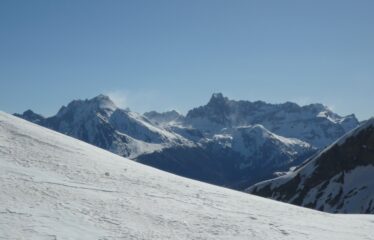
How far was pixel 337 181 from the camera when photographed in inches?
4889

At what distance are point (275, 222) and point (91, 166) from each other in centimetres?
1007

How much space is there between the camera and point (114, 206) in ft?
69.5

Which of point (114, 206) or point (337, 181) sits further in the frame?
point (337, 181)

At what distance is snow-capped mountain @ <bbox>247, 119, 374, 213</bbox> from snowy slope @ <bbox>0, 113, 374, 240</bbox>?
3168 inches

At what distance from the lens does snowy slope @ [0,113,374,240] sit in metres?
18.5

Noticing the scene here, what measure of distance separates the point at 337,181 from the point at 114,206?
111 meters

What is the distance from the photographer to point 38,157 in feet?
85.9

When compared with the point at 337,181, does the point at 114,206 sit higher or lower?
lower

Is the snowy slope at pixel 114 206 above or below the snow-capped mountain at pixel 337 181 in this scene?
below

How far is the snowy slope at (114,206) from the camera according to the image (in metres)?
18.5

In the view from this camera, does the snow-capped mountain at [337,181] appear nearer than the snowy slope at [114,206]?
No

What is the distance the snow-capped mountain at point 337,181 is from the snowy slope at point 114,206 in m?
80.5

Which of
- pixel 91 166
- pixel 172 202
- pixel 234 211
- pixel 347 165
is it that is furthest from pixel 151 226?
pixel 347 165

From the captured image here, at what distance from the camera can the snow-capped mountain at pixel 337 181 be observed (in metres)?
109
